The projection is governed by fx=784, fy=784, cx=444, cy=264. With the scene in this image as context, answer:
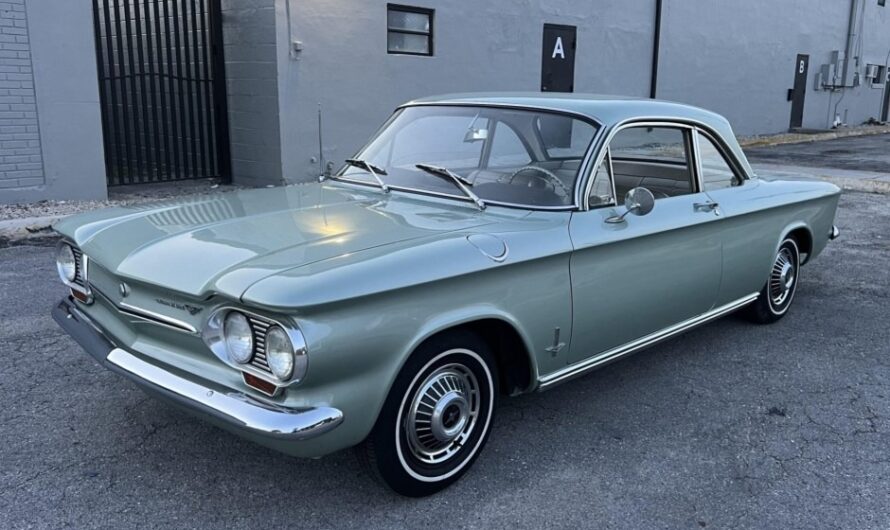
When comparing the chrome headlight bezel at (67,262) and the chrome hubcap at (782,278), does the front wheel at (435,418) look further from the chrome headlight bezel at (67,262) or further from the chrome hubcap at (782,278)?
the chrome hubcap at (782,278)

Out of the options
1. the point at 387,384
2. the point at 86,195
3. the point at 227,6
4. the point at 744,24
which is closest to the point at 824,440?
the point at 387,384

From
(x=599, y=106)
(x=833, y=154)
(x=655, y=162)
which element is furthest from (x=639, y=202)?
(x=833, y=154)

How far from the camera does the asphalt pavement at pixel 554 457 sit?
2990 millimetres

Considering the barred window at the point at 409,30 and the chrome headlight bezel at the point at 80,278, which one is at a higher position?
the barred window at the point at 409,30

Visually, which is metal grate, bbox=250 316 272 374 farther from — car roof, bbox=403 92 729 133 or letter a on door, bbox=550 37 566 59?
letter a on door, bbox=550 37 566 59

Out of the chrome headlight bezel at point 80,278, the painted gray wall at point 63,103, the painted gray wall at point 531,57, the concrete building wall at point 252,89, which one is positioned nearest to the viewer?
the chrome headlight bezel at point 80,278

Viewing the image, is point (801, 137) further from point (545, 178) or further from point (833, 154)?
point (545, 178)

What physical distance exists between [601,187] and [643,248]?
0.37 m

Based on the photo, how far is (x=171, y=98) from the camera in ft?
33.1

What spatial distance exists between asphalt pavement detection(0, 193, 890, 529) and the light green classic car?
31cm

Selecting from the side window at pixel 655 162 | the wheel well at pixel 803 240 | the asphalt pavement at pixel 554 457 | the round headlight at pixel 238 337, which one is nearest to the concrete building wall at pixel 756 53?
the wheel well at pixel 803 240

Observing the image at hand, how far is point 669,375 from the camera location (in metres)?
4.46

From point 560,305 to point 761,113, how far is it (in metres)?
18.4

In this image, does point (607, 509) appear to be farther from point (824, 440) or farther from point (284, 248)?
point (284, 248)
